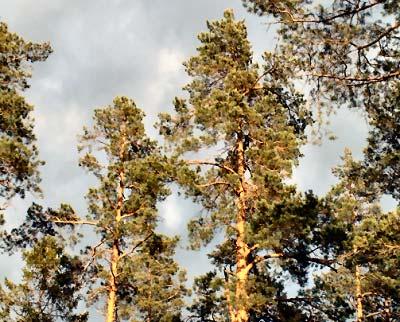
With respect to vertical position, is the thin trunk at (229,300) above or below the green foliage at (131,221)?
below

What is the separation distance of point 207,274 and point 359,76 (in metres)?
8.74

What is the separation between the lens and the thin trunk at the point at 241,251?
494 inches

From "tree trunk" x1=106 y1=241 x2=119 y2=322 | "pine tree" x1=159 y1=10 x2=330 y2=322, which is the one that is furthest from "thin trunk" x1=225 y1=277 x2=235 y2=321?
"tree trunk" x1=106 y1=241 x2=119 y2=322

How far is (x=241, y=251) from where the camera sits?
45.6ft

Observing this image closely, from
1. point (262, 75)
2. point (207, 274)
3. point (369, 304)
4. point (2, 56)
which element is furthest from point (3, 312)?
point (369, 304)

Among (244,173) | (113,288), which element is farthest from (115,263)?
(244,173)

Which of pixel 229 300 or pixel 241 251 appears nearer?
pixel 229 300

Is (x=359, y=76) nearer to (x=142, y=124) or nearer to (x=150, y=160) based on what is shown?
(x=150, y=160)

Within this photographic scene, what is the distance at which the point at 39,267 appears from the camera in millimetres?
18625

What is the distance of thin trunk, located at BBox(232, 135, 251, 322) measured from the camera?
41.2ft

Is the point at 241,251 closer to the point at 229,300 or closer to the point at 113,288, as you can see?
the point at 229,300

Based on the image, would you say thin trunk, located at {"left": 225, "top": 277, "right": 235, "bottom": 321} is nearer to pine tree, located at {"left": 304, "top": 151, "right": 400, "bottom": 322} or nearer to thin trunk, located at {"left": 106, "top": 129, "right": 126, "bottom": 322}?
pine tree, located at {"left": 304, "top": 151, "right": 400, "bottom": 322}

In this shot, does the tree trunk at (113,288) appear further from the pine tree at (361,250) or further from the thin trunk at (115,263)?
the pine tree at (361,250)

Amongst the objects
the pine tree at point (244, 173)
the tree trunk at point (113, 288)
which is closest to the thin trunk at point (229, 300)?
the pine tree at point (244, 173)
